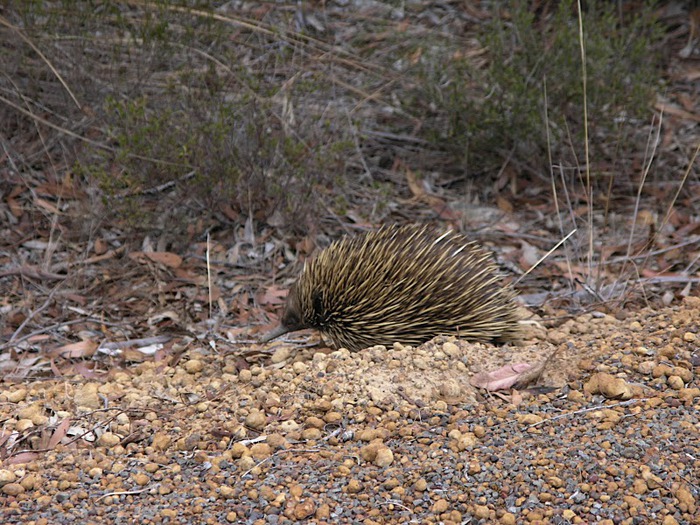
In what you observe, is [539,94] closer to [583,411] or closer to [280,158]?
[280,158]

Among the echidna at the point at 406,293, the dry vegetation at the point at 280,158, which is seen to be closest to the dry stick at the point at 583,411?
the echidna at the point at 406,293

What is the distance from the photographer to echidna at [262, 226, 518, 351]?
4.02 m

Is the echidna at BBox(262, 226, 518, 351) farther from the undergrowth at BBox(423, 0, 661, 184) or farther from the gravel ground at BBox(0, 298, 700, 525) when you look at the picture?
the undergrowth at BBox(423, 0, 661, 184)

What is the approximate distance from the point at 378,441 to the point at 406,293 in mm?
1267

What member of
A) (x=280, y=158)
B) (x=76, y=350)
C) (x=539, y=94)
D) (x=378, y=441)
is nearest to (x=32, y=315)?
(x=76, y=350)

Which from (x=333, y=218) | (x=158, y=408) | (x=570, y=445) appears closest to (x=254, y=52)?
(x=333, y=218)

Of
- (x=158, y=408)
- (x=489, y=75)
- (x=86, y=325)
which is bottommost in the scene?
(x=86, y=325)

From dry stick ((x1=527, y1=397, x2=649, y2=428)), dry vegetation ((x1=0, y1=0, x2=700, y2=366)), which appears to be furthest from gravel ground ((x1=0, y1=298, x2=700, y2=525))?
dry vegetation ((x1=0, y1=0, x2=700, y2=366))

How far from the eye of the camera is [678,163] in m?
6.26

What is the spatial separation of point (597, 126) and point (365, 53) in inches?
72.4

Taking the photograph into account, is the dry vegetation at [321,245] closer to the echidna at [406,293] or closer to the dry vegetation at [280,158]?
the dry vegetation at [280,158]

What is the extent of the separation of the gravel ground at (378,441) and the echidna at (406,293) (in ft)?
1.02

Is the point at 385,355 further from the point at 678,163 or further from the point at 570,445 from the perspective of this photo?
the point at 678,163

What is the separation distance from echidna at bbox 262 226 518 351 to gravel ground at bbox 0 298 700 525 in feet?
1.02
